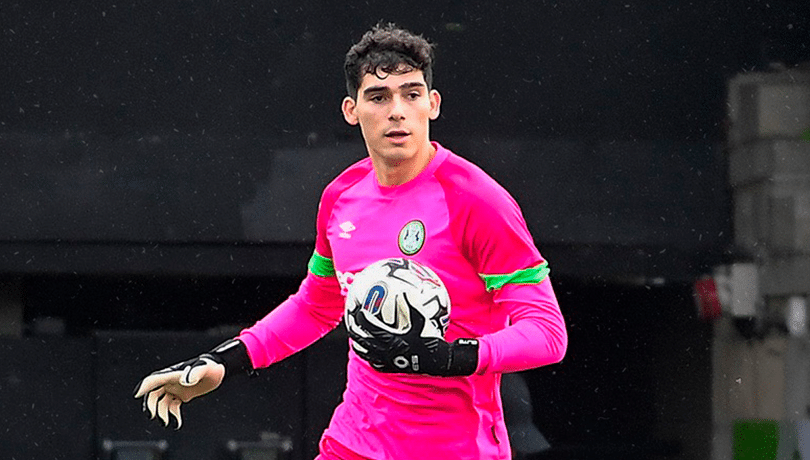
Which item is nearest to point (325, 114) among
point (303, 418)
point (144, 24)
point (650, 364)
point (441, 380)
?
point (144, 24)

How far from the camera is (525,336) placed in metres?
4.04

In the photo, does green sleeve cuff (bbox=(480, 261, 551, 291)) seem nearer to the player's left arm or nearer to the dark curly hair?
the player's left arm

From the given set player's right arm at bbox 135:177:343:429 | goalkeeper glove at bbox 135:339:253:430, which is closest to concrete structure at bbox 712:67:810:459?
player's right arm at bbox 135:177:343:429

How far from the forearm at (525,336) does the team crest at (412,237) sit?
25 cm

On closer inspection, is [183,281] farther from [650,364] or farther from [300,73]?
[650,364]

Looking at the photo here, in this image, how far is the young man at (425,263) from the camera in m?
4.16

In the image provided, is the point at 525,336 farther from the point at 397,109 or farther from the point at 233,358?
the point at 233,358

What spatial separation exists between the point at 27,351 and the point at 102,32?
1.24 m

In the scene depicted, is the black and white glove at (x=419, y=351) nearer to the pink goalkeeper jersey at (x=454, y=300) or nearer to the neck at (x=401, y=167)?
the pink goalkeeper jersey at (x=454, y=300)

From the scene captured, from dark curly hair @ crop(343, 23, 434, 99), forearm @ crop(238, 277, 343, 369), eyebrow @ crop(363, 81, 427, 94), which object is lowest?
forearm @ crop(238, 277, 343, 369)

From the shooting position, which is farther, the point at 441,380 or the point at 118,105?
the point at 118,105

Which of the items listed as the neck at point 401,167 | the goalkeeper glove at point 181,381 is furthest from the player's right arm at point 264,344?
the neck at point 401,167

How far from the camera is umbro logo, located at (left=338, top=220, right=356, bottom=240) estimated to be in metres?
4.44

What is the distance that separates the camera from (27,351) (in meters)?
6.29
